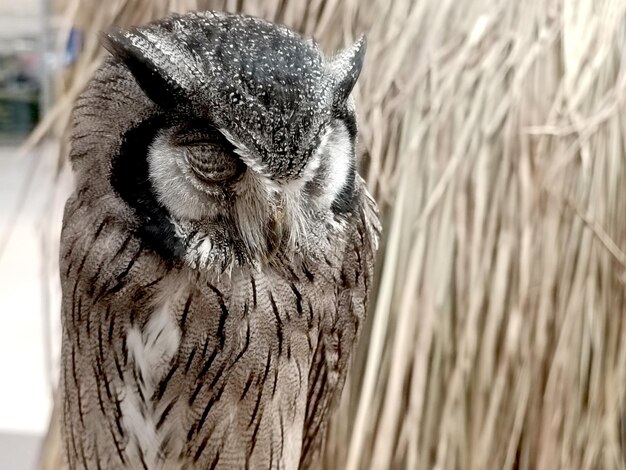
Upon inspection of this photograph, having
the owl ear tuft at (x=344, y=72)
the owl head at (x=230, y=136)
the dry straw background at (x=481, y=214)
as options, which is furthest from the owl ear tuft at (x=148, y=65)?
the dry straw background at (x=481, y=214)

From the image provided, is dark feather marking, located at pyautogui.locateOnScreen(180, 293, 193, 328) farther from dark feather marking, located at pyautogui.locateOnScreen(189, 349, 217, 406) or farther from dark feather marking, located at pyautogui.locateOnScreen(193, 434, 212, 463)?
dark feather marking, located at pyautogui.locateOnScreen(193, 434, 212, 463)

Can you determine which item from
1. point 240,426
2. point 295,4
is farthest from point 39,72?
point 240,426

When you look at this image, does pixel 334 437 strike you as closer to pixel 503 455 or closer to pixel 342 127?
pixel 503 455

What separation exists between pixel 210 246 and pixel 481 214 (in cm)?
44

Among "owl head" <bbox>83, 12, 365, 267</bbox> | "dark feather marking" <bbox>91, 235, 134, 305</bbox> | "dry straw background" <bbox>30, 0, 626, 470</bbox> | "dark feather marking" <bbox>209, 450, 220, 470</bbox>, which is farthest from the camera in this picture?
"dry straw background" <bbox>30, 0, 626, 470</bbox>

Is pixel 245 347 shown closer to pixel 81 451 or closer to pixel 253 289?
pixel 253 289

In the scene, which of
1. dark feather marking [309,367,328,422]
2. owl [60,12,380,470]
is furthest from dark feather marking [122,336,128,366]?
dark feather marking [309,367,328,422]

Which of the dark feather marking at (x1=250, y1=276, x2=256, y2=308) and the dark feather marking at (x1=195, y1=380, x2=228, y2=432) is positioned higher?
the dark feather marking at (x1=250, y1=276, x2=256, y2=308)

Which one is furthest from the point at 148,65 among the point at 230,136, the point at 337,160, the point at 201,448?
the point at 201,448

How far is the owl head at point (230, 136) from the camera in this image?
49 cm

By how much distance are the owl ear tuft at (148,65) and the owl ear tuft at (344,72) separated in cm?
13

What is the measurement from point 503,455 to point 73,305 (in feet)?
2.01

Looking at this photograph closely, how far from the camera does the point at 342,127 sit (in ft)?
1.92

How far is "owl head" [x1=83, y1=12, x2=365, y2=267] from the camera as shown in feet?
1.62
